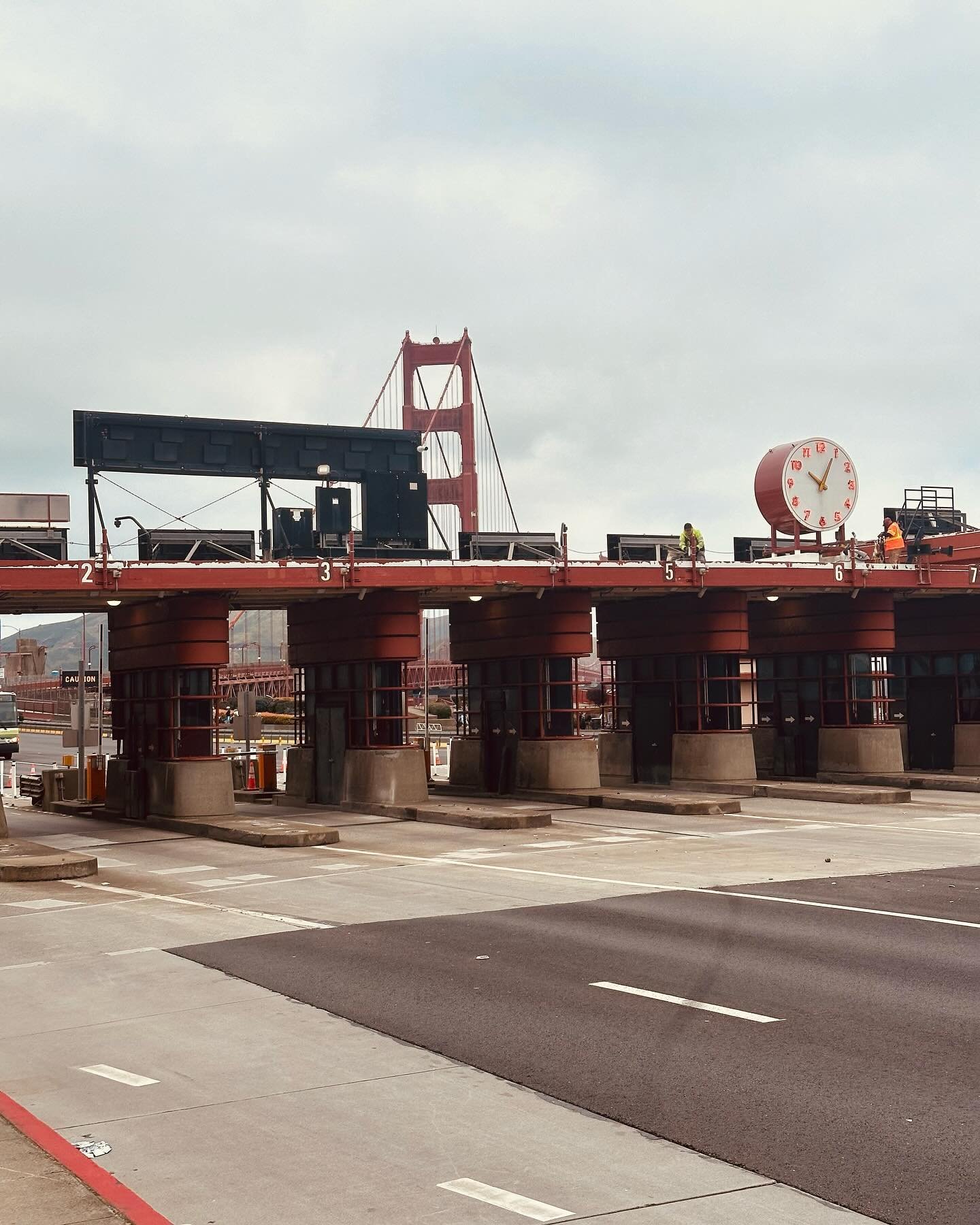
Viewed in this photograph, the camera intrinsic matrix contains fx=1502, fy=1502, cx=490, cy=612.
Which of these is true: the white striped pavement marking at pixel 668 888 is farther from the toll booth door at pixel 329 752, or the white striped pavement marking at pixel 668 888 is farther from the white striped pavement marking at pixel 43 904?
the toll booth door at pixel 329 752

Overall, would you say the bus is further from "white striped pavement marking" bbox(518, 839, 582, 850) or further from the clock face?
"white striped pavement marking" bbox(518, 839, 582, 850)

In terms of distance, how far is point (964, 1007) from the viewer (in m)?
11.2

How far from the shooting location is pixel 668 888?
19141mm

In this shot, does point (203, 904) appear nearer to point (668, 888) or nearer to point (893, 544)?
point (668, 888)

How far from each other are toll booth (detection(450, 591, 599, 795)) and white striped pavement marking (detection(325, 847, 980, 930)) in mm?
12269

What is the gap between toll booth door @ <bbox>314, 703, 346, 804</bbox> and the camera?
3666cm

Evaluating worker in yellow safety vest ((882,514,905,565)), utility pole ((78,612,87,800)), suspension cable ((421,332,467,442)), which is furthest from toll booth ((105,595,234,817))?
suspension cable ((421,332,467,442))

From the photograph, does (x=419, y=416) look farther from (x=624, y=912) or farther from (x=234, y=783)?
(x=624, y=912)

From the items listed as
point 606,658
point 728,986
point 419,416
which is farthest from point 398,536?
point 419,416

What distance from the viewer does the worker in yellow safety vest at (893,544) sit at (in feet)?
138

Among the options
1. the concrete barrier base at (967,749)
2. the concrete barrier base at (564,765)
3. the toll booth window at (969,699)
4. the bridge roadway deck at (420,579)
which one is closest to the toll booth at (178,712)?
the bridge roadway deck at (420,579)

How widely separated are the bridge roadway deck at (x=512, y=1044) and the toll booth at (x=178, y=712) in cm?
1166

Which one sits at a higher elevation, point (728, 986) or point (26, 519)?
point (26, 519)

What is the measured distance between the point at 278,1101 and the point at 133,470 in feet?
115
